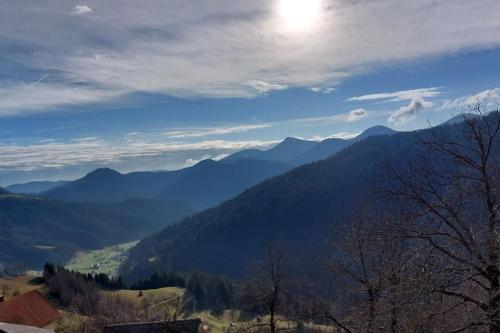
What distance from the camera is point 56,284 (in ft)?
397

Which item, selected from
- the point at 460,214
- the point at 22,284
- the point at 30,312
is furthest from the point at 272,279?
the point at 22,284

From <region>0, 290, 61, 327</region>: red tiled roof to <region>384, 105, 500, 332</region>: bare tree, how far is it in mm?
51528

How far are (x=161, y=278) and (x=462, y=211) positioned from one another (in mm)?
178156

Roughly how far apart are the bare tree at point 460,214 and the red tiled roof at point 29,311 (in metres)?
51.5

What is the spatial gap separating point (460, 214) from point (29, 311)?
5748 cm

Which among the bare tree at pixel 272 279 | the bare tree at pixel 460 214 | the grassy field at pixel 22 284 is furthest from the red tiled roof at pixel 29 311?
the grassy field at pixel 22 284

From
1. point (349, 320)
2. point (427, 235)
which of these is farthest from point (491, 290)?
point (349, 320)

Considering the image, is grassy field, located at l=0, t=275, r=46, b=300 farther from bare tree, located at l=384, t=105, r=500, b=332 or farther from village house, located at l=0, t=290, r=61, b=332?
bare tree, located at l=384, t=105, r=500, b=332

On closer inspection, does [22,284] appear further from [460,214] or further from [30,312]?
[460,214]

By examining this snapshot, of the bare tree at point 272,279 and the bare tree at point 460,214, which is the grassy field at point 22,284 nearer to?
the bare tree at point 272,279

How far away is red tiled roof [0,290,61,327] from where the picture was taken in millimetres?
51406

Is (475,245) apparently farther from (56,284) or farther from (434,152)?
(56,284)

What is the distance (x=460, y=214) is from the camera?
1098cm

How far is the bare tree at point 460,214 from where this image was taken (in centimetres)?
980
